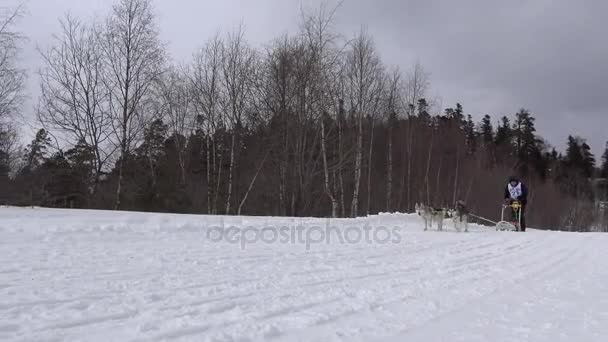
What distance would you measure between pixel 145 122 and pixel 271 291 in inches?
927

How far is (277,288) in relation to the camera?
6.00 metres

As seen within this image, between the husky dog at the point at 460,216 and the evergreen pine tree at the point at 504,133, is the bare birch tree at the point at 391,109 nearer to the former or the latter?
the husky dog at the point at 460,216

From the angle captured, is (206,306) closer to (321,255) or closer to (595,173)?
(321,255)

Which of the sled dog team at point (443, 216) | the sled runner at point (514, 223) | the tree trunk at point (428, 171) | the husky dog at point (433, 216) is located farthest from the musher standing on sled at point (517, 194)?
the tree trunk at point (428, 171)

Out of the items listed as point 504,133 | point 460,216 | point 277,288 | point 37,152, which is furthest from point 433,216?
point 504,133

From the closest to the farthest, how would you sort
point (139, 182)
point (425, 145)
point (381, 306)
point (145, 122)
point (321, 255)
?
point (381, 306), point (321, 255), point (145, 122), point (139, 182), point (425, 145)

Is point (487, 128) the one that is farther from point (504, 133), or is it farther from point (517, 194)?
point (517, 194)

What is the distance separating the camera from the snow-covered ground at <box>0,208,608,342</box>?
432 cm

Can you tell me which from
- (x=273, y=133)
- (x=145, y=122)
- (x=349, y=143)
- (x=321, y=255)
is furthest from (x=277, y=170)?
(x=321, y=255)

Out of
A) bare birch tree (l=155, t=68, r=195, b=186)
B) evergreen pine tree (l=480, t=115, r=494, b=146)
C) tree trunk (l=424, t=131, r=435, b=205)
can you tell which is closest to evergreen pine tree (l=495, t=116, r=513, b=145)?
evergreen pine tree (l=480, t=115, r=494, b=146)

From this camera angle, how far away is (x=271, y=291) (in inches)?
229

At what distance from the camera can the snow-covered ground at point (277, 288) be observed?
432 cm

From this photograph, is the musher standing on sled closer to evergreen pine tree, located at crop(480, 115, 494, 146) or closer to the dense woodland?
the dense woodland

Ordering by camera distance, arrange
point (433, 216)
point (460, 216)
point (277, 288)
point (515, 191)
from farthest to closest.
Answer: point (515, 191), point (433, 216), point (460, 216), point (277, 288)
